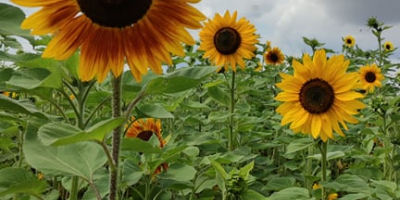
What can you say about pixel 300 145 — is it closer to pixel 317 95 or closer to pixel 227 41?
pixel 317 95

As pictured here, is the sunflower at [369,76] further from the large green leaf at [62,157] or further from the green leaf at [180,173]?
the large green leaf at [62,157]

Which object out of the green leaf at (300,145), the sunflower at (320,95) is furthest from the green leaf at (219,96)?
the green leaf at (300,145)

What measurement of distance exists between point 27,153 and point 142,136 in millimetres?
1379

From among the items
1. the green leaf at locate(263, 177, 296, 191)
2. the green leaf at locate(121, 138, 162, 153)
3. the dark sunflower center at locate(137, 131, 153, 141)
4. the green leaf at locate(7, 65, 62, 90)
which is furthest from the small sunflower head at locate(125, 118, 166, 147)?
the green leaf at locate(121, 138, 162, 153)

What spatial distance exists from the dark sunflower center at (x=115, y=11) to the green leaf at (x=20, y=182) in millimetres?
438

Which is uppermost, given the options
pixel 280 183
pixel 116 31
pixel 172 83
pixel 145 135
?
pixel 116 31

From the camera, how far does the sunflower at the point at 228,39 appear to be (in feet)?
11.8

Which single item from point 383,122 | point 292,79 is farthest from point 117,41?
point 383,122

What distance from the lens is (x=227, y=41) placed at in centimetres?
365

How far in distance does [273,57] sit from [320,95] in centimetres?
452

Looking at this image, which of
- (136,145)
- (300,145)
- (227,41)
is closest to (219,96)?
(227,41)

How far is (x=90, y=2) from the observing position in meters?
1.00

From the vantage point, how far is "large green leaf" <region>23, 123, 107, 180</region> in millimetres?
1080

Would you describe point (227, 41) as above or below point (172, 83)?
above
